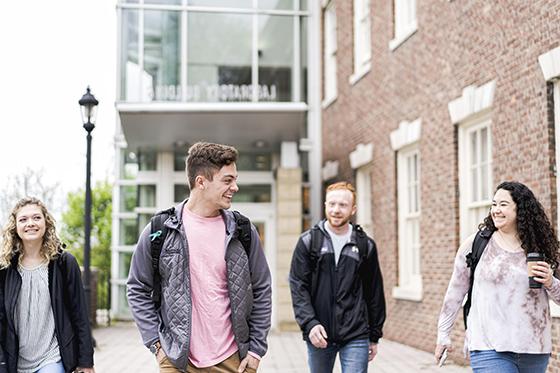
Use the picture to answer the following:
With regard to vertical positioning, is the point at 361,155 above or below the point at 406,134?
below

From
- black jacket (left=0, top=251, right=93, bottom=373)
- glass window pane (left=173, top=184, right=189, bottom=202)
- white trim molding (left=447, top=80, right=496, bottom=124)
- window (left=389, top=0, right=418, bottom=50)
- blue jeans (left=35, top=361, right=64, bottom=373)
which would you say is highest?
window (left=389, top=0, right=418, bottom=50)

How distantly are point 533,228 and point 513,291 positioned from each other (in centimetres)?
40

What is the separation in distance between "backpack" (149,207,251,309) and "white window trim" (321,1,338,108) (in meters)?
13.4

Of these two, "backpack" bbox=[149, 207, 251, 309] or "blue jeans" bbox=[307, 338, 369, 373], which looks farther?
"blue jeans" bbox=[307, 338, 369, 373]

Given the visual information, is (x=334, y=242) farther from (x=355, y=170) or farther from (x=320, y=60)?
(x=320, y=60)

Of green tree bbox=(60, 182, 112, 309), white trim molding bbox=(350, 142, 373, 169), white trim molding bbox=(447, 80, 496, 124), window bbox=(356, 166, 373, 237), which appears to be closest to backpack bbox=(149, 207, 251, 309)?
white trim molding bbox=(447, 80, 496, 124)

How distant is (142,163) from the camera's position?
63.7ft

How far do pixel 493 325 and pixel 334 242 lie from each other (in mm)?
1420

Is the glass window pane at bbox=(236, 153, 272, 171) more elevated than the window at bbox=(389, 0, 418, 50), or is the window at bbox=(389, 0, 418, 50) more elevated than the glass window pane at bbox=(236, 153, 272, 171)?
the window at bbox=(389, 0, 418, 50)

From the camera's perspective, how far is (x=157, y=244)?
464 cm

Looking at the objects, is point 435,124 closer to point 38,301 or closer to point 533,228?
point 533,228

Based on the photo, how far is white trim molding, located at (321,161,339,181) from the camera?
17594 millimetres

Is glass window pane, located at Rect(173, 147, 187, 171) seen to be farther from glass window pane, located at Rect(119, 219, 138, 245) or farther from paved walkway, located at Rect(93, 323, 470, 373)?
paved walkway, located at Rect(93, 323, 470, 373)

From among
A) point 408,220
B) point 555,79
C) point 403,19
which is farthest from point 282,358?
point 555,79
